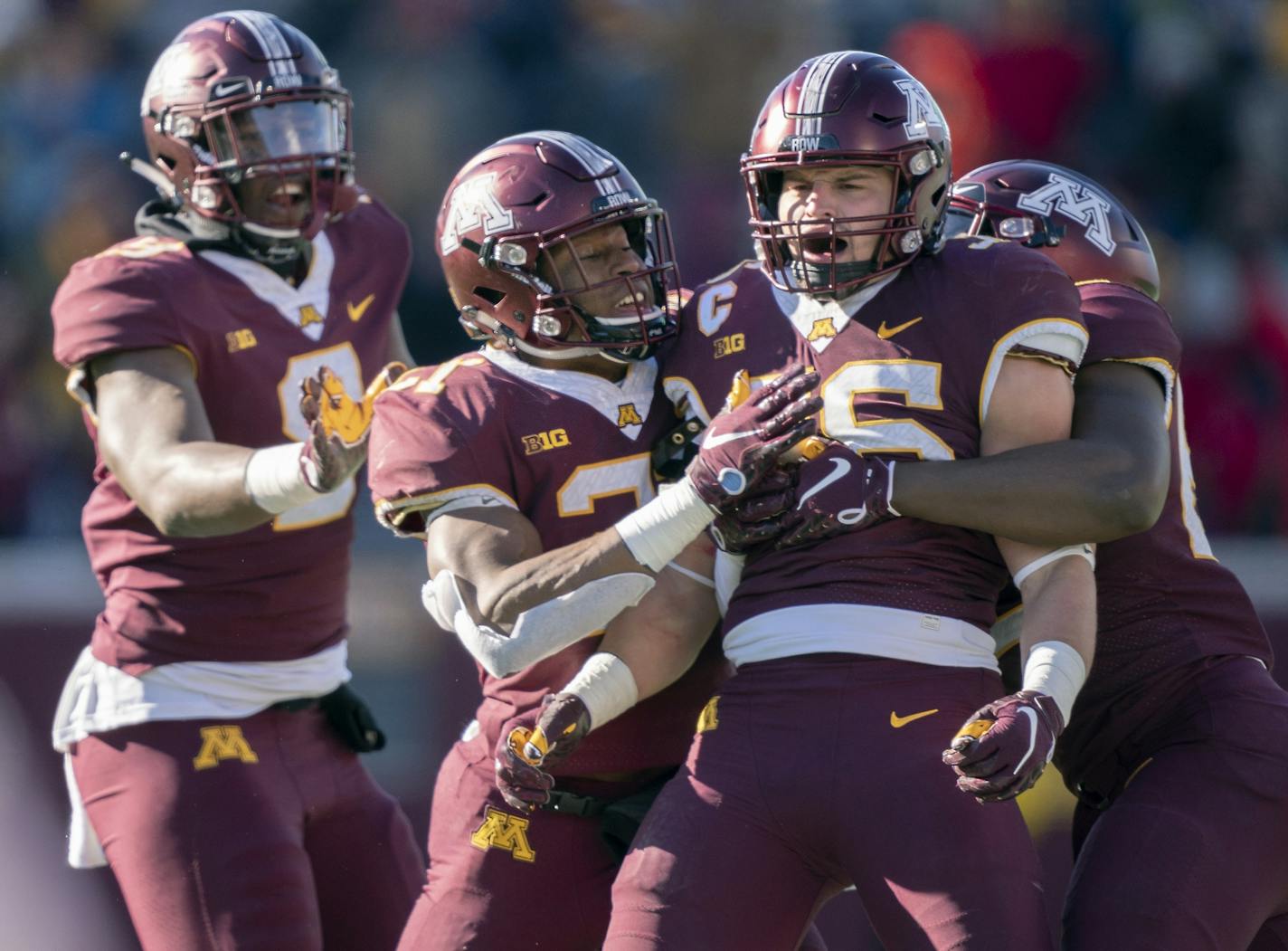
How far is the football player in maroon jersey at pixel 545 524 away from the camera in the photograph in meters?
3.42

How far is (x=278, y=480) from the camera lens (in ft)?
12.3

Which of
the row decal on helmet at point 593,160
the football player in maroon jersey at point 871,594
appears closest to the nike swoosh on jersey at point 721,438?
the football player in maroon jersey at point 871,594

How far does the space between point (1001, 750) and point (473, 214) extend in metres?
1.54

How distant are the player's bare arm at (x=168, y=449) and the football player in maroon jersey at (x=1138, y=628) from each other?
144 cm

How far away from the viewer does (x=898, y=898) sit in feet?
10.0

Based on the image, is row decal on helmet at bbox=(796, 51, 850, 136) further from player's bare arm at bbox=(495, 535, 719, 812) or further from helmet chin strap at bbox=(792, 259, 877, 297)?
player's bare arm at bbox=(495, 535, 719, 812)

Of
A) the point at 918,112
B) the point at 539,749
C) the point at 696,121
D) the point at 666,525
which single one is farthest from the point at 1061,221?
the point at 696,121

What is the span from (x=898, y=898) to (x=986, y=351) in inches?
37.6

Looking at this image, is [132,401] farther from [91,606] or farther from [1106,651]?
[91,606]

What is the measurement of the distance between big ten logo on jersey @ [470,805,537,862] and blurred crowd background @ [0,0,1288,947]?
361 cm

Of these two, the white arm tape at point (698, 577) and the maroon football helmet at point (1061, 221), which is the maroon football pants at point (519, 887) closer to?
the white arm tape at point (698, 577)

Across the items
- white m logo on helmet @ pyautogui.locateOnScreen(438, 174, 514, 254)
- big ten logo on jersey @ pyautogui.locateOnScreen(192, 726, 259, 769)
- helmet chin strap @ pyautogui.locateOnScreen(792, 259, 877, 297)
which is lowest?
big ten logo on jersey @ pyautogui.locateOnScreen(192, 726, 259, 769)

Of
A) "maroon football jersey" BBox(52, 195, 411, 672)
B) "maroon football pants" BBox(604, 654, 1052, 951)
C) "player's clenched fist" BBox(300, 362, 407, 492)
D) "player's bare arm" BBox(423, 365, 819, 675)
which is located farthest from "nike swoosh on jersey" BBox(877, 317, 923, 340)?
"maroon football jersey" BBox(52, 195, 411, 672)

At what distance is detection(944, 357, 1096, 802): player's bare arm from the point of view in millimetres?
2953
